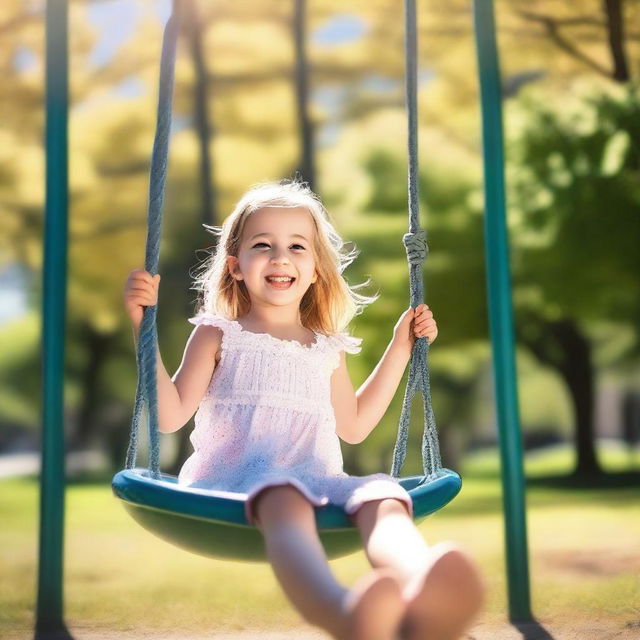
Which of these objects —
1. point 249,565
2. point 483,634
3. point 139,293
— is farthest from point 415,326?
point 249,565

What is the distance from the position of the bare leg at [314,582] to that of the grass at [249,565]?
606mm

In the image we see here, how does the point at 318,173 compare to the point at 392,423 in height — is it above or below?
above

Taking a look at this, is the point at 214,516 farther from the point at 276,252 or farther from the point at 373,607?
the point at 276,252

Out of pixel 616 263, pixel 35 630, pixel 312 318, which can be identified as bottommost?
pixel 35 630

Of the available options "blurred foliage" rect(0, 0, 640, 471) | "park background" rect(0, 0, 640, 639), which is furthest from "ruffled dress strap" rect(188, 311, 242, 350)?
"blurred foliage" rect(0, 0, 640, 471)

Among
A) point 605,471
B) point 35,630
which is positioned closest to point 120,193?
point 605,471

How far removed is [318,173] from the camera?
10156 millimetres

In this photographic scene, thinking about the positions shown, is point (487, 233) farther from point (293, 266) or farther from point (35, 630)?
point (35, 630)

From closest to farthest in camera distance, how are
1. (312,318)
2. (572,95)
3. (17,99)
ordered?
(312,318) → (572,95) → (17,99)

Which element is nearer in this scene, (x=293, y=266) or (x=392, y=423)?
(x=293, y=266)

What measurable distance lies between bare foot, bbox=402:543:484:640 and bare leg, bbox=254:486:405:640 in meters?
0.03

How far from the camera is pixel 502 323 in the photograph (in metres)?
2.86

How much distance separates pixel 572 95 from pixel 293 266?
23.7 ft

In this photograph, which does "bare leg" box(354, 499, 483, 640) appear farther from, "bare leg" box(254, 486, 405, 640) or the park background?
the park background
